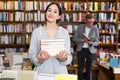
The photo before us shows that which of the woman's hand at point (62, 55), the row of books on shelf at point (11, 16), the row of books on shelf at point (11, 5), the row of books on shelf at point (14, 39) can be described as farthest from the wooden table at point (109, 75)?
the row of books on shelf at point (11, 5)

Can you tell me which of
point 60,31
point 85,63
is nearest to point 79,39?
point 85,63

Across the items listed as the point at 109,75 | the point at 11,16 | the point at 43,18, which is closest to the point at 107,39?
the point at 43,18

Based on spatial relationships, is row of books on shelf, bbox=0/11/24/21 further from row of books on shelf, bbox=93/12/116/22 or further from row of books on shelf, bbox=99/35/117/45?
row of books on shelf, bbox=99/35/117/45

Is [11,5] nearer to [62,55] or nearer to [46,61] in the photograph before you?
[46,61]

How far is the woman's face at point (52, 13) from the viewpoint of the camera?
2.47m

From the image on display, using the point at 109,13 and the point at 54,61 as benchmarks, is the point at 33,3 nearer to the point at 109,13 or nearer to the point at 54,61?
the point at 109,13

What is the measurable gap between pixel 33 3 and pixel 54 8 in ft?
16.6

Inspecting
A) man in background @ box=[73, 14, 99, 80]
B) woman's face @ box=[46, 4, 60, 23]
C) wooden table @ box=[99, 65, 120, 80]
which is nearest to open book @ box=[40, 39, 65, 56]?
woman's face @ box=[46, 4, 60, 23]

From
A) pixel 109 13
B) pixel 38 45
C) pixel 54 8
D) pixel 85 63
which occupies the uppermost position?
pixel 109 13

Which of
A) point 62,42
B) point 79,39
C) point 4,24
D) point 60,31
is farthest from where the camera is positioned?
point 4,24

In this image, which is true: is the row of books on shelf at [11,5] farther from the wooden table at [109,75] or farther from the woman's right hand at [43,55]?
the woman's right hand at [43,55]

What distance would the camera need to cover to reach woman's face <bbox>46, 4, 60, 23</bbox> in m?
2.47

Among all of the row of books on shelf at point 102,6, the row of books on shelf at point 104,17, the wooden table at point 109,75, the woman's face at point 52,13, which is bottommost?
the wooden table at point 109,75

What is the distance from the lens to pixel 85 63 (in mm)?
6055
